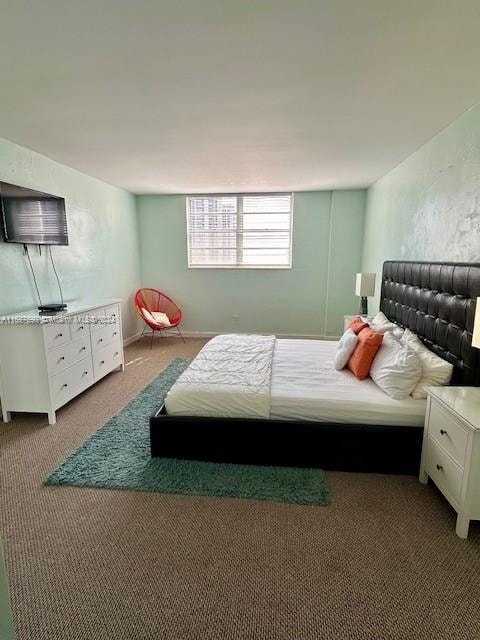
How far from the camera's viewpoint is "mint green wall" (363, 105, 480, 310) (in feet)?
7.23

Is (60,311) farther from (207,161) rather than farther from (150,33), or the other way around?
(150,33)

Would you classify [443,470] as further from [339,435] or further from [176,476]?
[176,476]

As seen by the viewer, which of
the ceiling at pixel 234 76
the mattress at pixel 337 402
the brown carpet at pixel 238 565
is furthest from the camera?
the mattress at pixel 337 402

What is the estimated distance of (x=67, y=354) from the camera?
116 inches

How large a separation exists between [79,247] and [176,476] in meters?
3.13

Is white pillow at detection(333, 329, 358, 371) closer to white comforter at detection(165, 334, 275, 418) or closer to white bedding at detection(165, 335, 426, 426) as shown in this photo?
white bedding at detection(165, 335, 426, 426)

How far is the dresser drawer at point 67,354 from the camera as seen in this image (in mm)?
2760

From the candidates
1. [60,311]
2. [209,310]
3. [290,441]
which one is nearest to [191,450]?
[290,441]

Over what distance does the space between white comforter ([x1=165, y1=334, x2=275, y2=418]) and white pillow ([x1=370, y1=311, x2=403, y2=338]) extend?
1068 millimetres

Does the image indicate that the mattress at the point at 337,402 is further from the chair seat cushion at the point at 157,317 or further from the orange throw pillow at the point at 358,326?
the chair seat cushion at the point at 157,317

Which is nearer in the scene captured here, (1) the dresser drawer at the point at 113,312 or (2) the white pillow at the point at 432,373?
(2) the white pillow at the point at 432,373

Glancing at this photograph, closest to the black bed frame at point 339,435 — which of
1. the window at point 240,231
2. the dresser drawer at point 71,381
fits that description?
the dresser drawer at point 71,381

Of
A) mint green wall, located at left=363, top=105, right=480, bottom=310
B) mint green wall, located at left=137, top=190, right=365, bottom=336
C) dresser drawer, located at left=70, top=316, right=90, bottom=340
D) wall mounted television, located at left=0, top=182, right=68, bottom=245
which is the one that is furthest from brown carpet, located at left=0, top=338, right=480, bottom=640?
mint green wall, located at left=137, top=190, right=365, bottom=336

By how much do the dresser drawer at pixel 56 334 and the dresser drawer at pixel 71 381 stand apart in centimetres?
28
